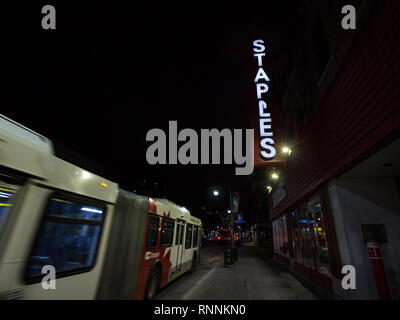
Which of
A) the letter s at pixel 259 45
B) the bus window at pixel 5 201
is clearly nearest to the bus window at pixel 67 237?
the bus window at pixel 5 201

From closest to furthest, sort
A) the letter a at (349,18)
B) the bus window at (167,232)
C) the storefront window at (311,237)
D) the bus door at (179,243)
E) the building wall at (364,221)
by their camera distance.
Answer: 1. the letter a at (349,18)
2. the building wall at (364,221)
3. the bus window at (167,232)
4. the storefront window at (311,237)
5. the bus door at (179,243)

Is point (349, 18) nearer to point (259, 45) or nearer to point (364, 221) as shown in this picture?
point (259, 45)

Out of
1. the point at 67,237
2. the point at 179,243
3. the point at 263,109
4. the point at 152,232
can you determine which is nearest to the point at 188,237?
the point at 179,243

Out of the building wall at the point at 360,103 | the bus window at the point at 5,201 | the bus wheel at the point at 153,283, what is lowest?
the bus wheel at the point at 153,283

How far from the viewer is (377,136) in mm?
3518

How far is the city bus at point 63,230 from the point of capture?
7.13 feet

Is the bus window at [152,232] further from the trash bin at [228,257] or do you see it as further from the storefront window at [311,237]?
the trash bin at [228,257]

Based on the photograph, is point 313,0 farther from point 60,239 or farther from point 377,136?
point 60,239

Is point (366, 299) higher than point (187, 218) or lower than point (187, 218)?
lower

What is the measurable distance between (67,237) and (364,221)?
6788 millimetres

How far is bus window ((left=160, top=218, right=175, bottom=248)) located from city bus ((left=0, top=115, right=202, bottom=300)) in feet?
2.35

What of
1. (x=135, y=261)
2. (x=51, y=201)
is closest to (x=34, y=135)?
(x=51, y=201)

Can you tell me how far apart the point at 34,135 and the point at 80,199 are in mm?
1196

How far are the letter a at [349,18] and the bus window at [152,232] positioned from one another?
695cm
